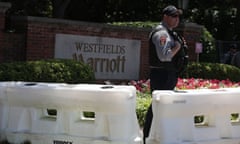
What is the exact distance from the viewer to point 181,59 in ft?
24.5

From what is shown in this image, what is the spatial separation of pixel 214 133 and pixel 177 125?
638 millimetres

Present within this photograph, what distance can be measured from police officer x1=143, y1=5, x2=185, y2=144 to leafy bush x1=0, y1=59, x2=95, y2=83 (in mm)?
4394

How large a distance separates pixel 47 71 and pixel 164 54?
510 cm

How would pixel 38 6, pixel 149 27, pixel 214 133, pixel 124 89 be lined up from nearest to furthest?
pixel 124 89
pixel 214 133
pixel 149 27
pixel 38 6

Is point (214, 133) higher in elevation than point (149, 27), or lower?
lower

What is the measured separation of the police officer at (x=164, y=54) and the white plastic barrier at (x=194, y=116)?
379 mm

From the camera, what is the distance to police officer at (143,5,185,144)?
7305 millimetres

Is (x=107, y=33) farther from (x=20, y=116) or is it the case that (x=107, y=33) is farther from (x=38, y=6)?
(x=38, y=6)

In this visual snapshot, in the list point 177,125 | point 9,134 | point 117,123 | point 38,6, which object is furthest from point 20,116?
point 38,6

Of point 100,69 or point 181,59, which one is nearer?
point 181,59

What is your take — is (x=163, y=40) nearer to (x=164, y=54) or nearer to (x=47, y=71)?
(x=164, y=54)

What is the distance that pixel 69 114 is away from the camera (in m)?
7.30

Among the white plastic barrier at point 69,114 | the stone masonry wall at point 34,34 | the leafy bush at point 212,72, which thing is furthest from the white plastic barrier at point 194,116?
the leafy bush at point 212,72

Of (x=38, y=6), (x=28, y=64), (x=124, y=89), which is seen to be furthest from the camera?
(x=38, y=6)
